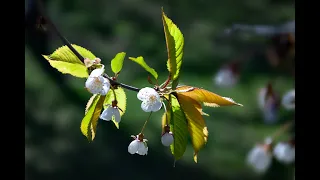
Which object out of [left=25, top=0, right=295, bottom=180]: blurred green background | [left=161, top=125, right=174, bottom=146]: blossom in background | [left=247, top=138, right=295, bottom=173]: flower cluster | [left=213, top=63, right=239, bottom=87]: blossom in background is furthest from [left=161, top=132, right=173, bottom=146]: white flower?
[left=25, top=0, right=295, bottom=180]: blurred green background

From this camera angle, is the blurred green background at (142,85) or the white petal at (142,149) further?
the blurred green background at (142,85)

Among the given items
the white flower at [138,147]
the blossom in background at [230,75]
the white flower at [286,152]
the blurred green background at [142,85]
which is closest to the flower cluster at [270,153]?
the white flower at [286,152]

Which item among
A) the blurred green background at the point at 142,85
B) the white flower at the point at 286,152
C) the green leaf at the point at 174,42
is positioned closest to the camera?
the green leaf at the point at 174,42

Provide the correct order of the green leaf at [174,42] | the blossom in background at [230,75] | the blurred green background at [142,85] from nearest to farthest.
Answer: the green leaf at [174,42] < the blossom in background at [230,75] < the blurred green background at [142,85]

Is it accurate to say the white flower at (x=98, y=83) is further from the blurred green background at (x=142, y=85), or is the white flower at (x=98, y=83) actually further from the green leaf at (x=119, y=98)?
the blurred green background at (x=142, y=85)

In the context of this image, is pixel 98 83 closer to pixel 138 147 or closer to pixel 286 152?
pixel 138 147

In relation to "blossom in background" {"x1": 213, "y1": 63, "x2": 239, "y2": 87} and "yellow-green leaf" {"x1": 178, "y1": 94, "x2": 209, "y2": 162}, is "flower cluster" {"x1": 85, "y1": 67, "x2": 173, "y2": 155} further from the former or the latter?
"blossom in background" {"x1": 213, "y1": 63, "x2": 239, "y2": 87}

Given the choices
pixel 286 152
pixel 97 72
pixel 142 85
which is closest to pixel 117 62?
pixel 97 72
